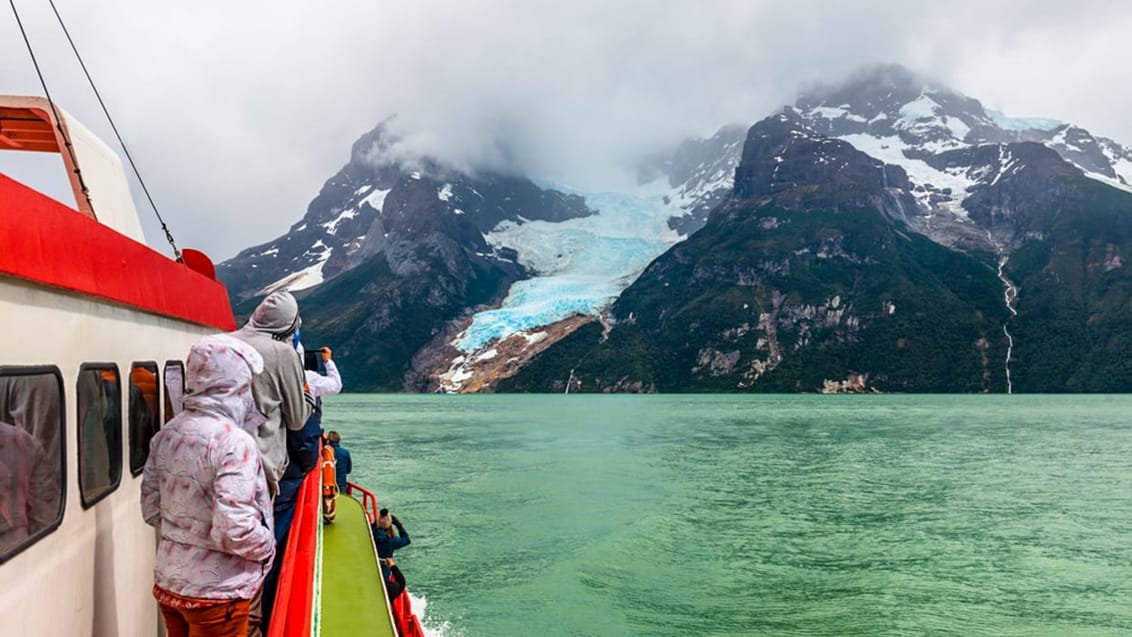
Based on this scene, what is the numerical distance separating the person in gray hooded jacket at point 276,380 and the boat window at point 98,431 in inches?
34.4

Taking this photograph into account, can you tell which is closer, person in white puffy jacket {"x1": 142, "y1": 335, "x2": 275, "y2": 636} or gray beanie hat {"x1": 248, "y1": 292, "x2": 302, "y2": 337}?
person in white puffy jacket {"x1": 142, "y1": 335, "x2": 275, "y2": 636}

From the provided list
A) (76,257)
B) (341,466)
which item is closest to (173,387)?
(76,257)

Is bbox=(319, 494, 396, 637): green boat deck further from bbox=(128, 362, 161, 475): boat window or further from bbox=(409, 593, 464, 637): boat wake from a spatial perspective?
bbox=(409, 593, 464, 637): boat wake

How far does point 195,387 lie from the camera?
3.93 meters

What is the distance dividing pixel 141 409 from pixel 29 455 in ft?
6.71

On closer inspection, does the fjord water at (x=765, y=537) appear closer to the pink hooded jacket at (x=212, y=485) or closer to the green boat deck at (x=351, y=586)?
the green boat deck at (x=351, y=586)

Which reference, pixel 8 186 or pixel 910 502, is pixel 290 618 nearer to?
pixel 8 186

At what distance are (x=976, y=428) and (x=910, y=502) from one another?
140ft

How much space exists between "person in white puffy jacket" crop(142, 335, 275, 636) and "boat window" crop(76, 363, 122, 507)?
1.87ft

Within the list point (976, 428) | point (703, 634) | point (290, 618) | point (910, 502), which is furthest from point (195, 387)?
point (976, 428)

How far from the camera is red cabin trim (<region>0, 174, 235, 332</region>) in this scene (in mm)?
3510

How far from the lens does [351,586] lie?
Result: 8180 mm

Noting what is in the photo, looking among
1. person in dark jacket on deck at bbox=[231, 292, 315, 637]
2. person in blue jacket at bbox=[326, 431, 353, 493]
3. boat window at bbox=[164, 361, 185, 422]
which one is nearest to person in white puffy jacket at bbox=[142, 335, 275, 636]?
person in dark jacket on deck at bbox=[231, 292, 315, 637]

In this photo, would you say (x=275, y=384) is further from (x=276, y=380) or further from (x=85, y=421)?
(x=85, y=421)
